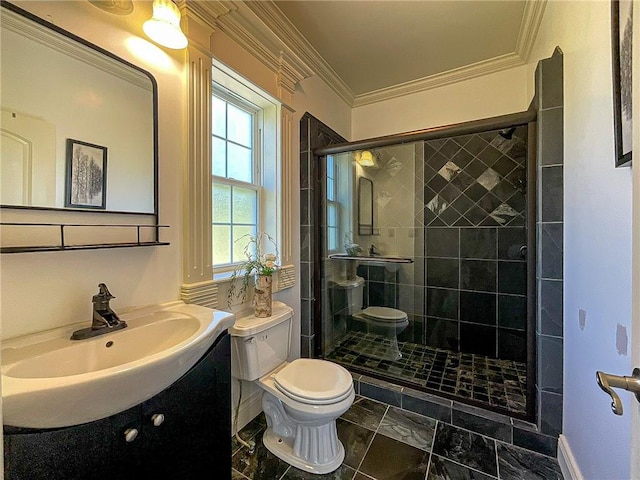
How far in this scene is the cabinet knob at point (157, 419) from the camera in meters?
0.78

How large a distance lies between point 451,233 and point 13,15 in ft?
9.57

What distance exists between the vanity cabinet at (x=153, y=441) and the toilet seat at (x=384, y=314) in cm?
181

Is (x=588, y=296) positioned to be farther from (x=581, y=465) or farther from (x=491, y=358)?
(x=491, y=358)

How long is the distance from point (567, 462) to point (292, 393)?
4.34 feet

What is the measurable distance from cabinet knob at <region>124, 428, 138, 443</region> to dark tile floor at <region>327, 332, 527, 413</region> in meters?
1.67

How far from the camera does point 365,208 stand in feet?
8.84

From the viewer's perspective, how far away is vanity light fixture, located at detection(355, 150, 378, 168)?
2374mm

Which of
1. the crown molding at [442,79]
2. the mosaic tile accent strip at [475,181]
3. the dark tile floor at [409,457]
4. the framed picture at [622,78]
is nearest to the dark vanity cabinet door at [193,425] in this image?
the dark tile floor at [409,457]

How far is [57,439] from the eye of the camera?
61 cm

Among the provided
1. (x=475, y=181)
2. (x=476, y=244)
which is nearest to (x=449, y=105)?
(x=475, y=181)

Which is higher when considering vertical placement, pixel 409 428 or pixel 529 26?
pixel 529 26

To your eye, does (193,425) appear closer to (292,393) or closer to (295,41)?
(292,393)

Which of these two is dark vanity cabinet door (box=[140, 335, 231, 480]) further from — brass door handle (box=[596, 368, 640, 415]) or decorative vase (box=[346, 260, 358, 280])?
decorative vase (box=[346, 260, 358, 280])

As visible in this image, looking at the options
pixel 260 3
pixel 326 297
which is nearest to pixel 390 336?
pixel 326 297
